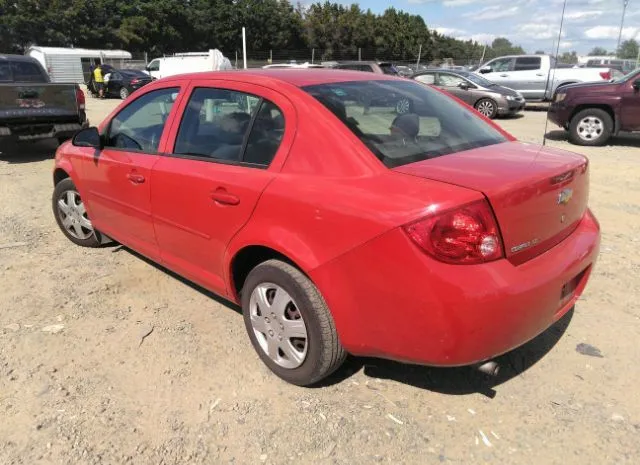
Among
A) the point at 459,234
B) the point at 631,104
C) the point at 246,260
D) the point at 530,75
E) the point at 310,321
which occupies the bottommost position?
the point at 310,321

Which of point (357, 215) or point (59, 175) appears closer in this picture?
point (357, 215)

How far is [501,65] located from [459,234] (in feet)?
60.0

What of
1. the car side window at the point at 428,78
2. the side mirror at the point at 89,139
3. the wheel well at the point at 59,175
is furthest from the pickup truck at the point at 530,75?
the side mirror at the point at 89,139

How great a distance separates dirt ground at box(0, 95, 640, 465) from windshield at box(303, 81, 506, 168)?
48.8 inches

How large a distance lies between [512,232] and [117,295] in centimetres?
291

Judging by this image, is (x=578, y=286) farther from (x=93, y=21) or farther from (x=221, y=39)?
(x=221, y=39)

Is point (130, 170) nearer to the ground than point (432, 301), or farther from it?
farther from it

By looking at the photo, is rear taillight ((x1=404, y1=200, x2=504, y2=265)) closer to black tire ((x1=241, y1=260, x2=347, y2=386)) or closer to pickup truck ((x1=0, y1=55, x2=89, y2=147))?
black tire ((x1=241, y1=260, x2=347, y2=386))

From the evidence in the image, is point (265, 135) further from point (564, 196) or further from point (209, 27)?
point (209, 27)

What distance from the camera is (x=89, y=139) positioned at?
3.89 m

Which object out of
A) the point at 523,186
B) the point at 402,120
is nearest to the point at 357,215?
the point at 523,186

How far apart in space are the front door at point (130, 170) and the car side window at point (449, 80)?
1309 centimetres

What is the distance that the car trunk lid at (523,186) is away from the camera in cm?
223

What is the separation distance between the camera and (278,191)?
2.56 metres
